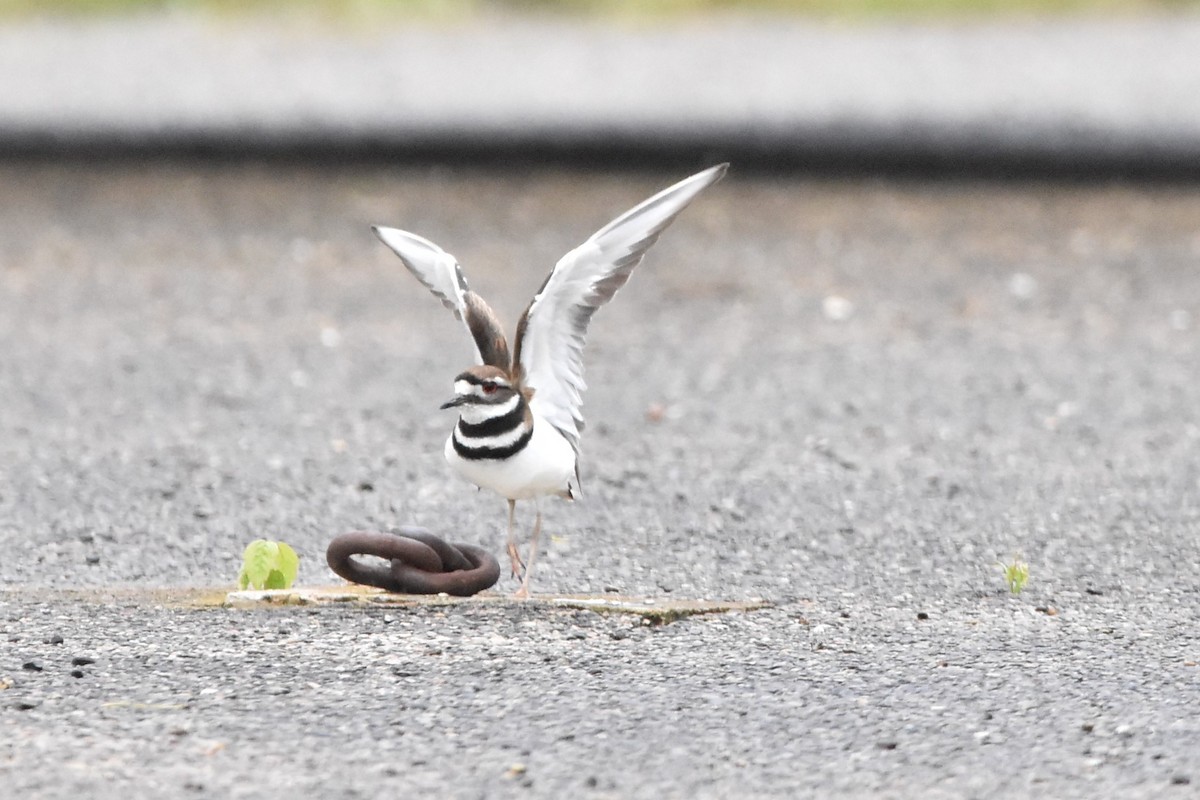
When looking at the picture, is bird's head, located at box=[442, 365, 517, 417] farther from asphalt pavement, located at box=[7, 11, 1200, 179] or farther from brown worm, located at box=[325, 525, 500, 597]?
asphalt pavement, located at box=[7, 11, 1200, 179]

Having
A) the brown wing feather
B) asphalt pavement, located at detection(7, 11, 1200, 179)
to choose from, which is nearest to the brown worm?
the brown wing feather

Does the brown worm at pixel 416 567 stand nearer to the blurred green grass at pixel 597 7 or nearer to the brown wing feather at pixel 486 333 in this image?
the brown wing feather at pixel 486 333

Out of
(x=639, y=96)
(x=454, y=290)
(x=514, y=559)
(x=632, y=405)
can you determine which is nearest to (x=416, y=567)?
(x=514, y=559)

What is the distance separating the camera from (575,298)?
442 centimetres

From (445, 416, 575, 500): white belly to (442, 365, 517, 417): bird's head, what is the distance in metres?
0.11

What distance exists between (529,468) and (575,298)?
44 centimetres

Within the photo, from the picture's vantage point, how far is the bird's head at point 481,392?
165 inches

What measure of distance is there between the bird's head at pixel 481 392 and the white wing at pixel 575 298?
0.22 m

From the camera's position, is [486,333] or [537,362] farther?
[537,362]

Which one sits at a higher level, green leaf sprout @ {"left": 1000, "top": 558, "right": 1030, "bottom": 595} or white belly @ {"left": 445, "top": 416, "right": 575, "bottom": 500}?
white belly @ {"left": 445, "top": 416, "right": 575, "bottom": 500}

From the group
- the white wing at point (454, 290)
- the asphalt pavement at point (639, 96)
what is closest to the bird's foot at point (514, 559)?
the white wing at point (454, 290)

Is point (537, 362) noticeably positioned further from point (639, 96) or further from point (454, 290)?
point (639, 96)

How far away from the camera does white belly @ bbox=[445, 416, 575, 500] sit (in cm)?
424

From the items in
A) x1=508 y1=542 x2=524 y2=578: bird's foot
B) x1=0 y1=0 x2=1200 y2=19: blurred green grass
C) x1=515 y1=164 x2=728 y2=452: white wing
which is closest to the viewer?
x1=515 y1=164 x2=728 y2=452: white wing
